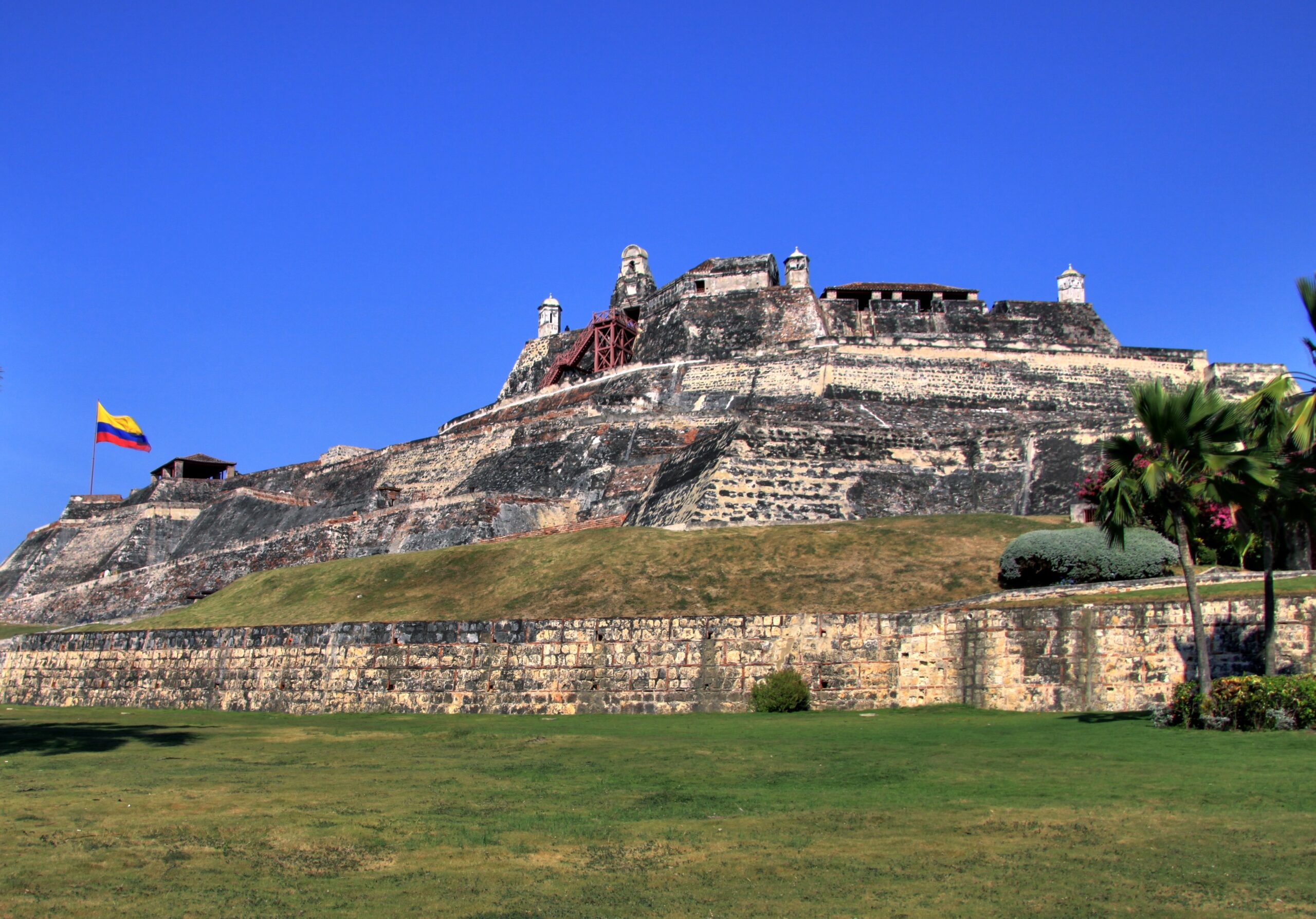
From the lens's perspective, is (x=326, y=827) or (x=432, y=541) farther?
(x=432, y=541)

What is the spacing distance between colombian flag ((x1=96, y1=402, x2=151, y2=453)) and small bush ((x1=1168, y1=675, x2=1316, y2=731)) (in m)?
54.0

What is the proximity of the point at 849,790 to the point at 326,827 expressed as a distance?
13.8ft

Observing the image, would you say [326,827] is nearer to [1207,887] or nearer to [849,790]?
[849,790]

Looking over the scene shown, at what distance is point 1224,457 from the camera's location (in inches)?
557

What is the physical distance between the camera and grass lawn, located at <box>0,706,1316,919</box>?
6.54 metres

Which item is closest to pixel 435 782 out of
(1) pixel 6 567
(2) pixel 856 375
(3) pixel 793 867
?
(3) pixel 793 867

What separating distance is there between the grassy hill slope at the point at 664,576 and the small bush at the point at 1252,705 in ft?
22.0

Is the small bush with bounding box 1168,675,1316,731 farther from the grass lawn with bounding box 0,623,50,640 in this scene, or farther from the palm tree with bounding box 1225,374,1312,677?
the grass lawn with bounding box 0,623,50,640

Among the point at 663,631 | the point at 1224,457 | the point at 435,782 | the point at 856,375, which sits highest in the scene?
the point at 856,375

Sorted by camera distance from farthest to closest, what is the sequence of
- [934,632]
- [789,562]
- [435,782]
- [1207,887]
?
1. [789,562]
2. [934,632]
3. [435,782]
4. [1207,887]

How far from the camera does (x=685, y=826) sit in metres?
8.52

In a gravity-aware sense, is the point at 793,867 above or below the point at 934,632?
below

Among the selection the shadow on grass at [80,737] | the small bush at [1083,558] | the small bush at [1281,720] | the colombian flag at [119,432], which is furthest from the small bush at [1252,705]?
the colombian flag at [119,432]

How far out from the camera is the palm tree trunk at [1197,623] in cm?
1323
